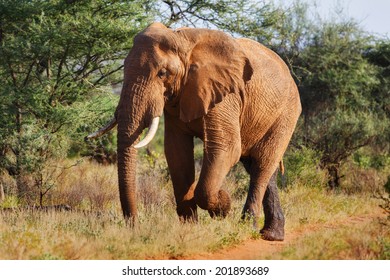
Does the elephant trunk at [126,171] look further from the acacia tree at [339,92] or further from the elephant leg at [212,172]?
the acacia tree at [339,92]

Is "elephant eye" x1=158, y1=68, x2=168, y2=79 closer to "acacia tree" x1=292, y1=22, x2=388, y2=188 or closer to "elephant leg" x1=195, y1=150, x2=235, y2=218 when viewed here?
"elephant leg" x1=195, y1=150, x2=235, y2=218

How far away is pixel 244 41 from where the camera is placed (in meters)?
9.05

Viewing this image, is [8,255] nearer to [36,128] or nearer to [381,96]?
[36,128]

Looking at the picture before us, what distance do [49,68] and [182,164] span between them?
211 inches

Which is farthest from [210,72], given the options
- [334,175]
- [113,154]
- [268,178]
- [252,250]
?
[113,154]

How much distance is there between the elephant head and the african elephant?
11 millimetres

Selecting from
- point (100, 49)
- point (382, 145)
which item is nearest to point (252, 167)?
point (100, 49)

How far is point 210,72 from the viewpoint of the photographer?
822 cm

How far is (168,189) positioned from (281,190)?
2212 mm

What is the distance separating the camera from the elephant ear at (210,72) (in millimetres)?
8062

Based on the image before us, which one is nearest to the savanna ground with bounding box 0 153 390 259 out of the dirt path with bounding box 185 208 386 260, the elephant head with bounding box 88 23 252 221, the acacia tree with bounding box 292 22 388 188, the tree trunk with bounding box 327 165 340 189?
the dirt path with bounding box 185 208 386 260

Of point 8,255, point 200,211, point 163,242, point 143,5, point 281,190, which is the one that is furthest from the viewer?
point 143,5

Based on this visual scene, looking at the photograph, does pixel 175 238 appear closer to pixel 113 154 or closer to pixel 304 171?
pixel 304 171

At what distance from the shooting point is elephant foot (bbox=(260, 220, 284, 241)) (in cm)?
903
